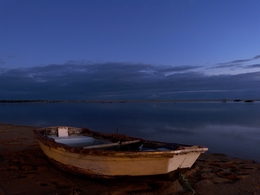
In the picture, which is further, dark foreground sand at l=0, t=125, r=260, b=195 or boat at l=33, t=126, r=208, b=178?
dark foreground sand at l=0, t=125, r=260, b=195

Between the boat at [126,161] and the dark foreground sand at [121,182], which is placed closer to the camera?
the boat at [126,161]

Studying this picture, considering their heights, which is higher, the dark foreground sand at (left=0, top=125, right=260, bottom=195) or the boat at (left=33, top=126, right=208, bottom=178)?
the boat at (left=33, top=126, right=208, bottom=178)

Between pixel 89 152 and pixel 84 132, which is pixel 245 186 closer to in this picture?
pixel 89 152

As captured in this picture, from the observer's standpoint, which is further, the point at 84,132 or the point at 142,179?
the point at 84,132

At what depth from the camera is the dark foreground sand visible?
17.2 ft

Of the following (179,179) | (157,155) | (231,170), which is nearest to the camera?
(157,155)

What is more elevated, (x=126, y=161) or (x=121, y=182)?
(x=126, y=161)

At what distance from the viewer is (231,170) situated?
705 centimetres

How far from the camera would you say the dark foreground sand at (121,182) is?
525 centimetres

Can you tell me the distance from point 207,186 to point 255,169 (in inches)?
95.7

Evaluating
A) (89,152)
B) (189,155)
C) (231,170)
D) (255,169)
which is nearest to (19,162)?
(89,152)

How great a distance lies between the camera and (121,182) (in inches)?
207

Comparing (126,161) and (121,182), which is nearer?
(126,161)

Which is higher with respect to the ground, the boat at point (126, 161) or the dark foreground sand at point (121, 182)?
the boat at point (126, 161)
